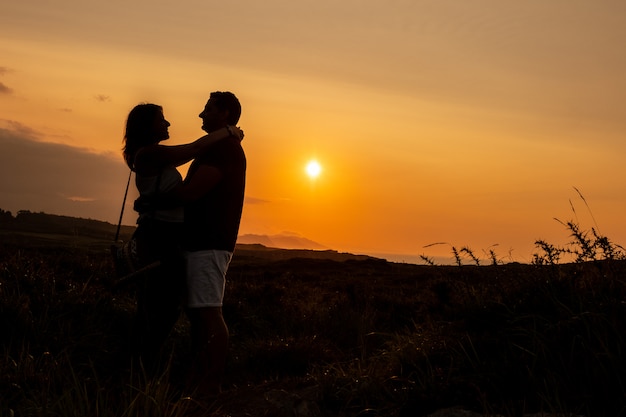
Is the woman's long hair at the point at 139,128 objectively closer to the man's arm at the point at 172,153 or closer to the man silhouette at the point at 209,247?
the man's arm at the point at 172,153

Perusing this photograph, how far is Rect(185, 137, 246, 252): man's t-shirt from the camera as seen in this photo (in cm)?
528

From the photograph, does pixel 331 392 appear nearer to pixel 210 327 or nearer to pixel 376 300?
pixel 210 327

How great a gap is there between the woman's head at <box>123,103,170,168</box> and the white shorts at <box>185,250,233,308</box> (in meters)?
0.95

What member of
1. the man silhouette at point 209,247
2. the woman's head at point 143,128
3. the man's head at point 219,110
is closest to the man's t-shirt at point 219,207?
the man silhouette at point 209,247

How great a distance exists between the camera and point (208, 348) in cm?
525

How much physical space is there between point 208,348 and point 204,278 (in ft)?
1.75

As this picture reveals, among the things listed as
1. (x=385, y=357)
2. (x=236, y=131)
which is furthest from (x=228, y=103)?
(x=385, y=357)

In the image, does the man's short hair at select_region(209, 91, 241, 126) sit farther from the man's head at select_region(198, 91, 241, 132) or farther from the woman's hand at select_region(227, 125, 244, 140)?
the woman's hand at select_region(227, 125, 244, 140)

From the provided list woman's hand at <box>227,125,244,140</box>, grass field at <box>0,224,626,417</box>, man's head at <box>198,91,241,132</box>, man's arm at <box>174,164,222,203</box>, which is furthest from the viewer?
man's head at <box>198,91,241,132</box>

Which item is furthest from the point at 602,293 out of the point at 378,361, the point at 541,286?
the point at 378,361

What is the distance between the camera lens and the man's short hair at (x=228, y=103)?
5.52m

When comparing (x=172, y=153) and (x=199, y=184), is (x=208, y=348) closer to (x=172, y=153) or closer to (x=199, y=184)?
(x=199, y=184)

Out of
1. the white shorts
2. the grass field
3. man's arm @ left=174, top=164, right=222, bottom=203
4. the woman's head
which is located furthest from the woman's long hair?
the grass field

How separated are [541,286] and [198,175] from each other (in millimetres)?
2744
